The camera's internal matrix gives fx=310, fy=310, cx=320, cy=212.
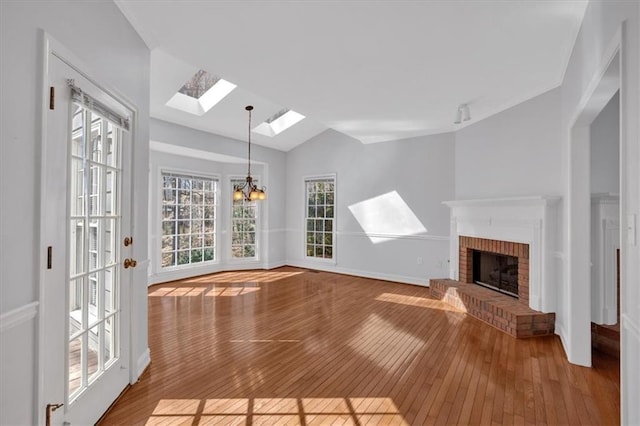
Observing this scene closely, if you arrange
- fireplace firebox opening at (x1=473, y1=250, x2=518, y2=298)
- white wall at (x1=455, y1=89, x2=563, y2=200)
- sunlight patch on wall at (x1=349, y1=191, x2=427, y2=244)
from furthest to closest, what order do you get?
sunlight patch on wall at (x1=349, y1=191, x2=427, y2=244) < fireplace firebox opening at (x1=473, y1=250, x2=518, y2=298) < white wall at (x1=455, y1=89, x2=563, y2=200)

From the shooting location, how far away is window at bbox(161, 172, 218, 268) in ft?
19.0

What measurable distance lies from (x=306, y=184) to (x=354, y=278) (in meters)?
2.43

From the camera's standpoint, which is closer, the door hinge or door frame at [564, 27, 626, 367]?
→ the door hinge

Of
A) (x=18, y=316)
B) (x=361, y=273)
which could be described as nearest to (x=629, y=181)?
(x=18, y=316)

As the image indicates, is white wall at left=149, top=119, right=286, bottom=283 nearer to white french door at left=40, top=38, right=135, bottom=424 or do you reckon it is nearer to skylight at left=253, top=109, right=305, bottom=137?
skylight at left=253, top=109, right=305, bottom=137

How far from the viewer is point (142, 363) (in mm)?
2555

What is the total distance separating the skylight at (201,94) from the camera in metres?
4.62

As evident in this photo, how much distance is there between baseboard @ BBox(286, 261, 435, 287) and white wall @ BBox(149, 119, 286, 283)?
620 mm

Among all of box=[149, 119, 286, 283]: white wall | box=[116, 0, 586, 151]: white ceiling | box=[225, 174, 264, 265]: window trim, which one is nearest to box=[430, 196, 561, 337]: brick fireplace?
box=[116, 0, 586, 151]: white ceiling

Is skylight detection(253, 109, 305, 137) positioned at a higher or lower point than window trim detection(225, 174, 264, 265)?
higher

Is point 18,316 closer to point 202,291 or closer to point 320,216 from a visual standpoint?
point 202,291

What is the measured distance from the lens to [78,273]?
181cm

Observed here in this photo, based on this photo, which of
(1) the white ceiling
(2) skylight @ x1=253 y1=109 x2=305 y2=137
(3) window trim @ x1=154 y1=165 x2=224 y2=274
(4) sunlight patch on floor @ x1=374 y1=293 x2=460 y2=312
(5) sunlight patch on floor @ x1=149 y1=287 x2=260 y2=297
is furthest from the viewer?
(2) skylight @ x1=253 y1=109 x2=305 y2=137

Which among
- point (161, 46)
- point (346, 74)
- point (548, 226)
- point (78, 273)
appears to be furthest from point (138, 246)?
point (548, 226)
